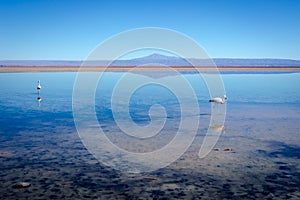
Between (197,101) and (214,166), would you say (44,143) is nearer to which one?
(214,166)

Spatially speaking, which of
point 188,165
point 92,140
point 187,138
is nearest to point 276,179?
point 188,165

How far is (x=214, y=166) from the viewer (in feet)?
20.7

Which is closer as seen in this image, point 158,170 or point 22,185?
point 22,185

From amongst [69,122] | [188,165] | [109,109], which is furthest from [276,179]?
[109,109]

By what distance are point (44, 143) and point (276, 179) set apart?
4801mm

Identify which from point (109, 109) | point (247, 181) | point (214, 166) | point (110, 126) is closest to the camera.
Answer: point (247, 181)

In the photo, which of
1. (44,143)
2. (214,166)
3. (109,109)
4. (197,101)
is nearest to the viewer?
(214,166)

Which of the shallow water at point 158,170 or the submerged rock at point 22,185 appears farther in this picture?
the submerged rock at point 22,185

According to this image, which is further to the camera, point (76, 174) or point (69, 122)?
point (69, 122)

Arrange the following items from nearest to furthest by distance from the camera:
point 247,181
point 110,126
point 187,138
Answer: point 247,181 → point 187,138 → point 110,126

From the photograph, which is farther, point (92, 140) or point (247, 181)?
point (92, 140)

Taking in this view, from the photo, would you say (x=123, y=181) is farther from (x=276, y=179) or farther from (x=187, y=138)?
(x=187, y=138)

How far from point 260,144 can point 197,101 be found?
7.31 metres

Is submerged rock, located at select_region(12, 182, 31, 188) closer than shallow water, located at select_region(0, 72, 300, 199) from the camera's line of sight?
No
